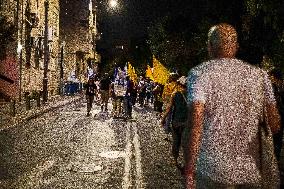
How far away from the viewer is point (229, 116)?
3.08 metres

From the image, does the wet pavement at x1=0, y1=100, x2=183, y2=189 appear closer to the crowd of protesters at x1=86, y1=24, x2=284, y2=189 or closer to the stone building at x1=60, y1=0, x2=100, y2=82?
the crowd of protesters at x1=86, y1=24, x2=284, y2=189

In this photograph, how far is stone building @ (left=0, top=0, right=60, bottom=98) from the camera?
98.8 ft

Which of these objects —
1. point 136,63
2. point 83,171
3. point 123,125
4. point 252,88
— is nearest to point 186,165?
point 252,88

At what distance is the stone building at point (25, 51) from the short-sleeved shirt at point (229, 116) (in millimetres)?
26466

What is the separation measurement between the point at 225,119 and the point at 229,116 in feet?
0.10

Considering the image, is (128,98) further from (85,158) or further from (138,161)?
(138,161)

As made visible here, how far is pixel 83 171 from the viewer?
31.2 ft

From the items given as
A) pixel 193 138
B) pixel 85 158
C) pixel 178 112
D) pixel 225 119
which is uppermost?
pixel 225 119

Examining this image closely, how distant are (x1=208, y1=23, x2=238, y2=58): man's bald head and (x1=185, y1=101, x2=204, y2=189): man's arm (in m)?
0.39

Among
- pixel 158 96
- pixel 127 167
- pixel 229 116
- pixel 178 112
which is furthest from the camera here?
pixel 158 96

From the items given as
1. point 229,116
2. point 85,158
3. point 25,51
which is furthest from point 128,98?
point 229,116

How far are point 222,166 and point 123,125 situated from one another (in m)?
16.5

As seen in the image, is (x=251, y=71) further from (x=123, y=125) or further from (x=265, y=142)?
(x=123, y=125)

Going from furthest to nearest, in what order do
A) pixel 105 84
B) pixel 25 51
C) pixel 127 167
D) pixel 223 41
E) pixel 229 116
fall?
pixel 25 51, pixel 105 84, pixel 127 167, pixel 223 41, pixel 229 116
